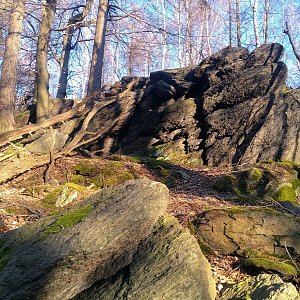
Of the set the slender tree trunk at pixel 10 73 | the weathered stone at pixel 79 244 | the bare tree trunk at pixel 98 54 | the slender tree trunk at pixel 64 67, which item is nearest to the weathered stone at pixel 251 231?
the weathered stone at pixel 79 244

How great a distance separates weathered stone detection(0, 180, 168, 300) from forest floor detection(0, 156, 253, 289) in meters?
1.14

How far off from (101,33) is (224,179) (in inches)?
378

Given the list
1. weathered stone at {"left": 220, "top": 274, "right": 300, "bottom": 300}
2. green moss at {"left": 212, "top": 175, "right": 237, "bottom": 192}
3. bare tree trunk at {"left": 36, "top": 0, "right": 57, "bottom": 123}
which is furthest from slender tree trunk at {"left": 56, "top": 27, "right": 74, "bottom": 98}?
weathered stone at {"left": 220, "top": 274, "right": 300, "bottom": 300}

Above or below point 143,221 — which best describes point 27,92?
above

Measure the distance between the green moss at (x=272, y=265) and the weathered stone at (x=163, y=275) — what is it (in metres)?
0.78

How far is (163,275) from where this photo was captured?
3.60 meters

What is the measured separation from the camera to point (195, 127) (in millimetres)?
12828

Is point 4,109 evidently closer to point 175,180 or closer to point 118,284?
point 175,180

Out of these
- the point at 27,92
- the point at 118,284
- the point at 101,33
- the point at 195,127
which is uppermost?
the point at 101,33

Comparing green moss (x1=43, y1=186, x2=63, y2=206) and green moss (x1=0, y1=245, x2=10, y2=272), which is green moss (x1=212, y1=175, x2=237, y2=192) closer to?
green moss (x1=43, y1=186, x2=63, y2=206)

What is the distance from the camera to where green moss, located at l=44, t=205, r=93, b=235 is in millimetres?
3947

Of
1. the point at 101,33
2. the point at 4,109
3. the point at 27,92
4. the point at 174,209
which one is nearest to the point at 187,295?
the point at 174,209

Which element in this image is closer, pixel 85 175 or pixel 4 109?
pixel 85 175

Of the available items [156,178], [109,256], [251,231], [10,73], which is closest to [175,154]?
[156,178]
